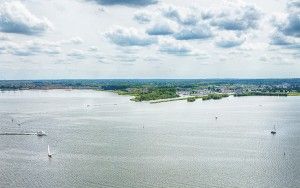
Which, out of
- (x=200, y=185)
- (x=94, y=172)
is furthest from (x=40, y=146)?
(x=200, y=185)

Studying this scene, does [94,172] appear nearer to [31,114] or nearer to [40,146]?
[40,146]

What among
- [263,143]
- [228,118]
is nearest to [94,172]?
[263,143]

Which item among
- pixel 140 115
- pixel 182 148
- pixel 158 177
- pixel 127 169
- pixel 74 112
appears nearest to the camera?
pixel 158 177

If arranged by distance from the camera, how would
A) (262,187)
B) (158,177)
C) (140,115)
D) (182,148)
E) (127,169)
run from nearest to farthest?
(262,187) < (158,177) < (127,169) < (182,148) < (140,115)

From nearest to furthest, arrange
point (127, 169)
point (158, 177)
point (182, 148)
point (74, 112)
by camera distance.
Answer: point (158, 177) → point (127, 169) → point (182, 148) → point (74, 112)

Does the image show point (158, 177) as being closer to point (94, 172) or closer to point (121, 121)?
point (94, 172)

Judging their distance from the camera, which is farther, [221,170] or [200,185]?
[221,170]
